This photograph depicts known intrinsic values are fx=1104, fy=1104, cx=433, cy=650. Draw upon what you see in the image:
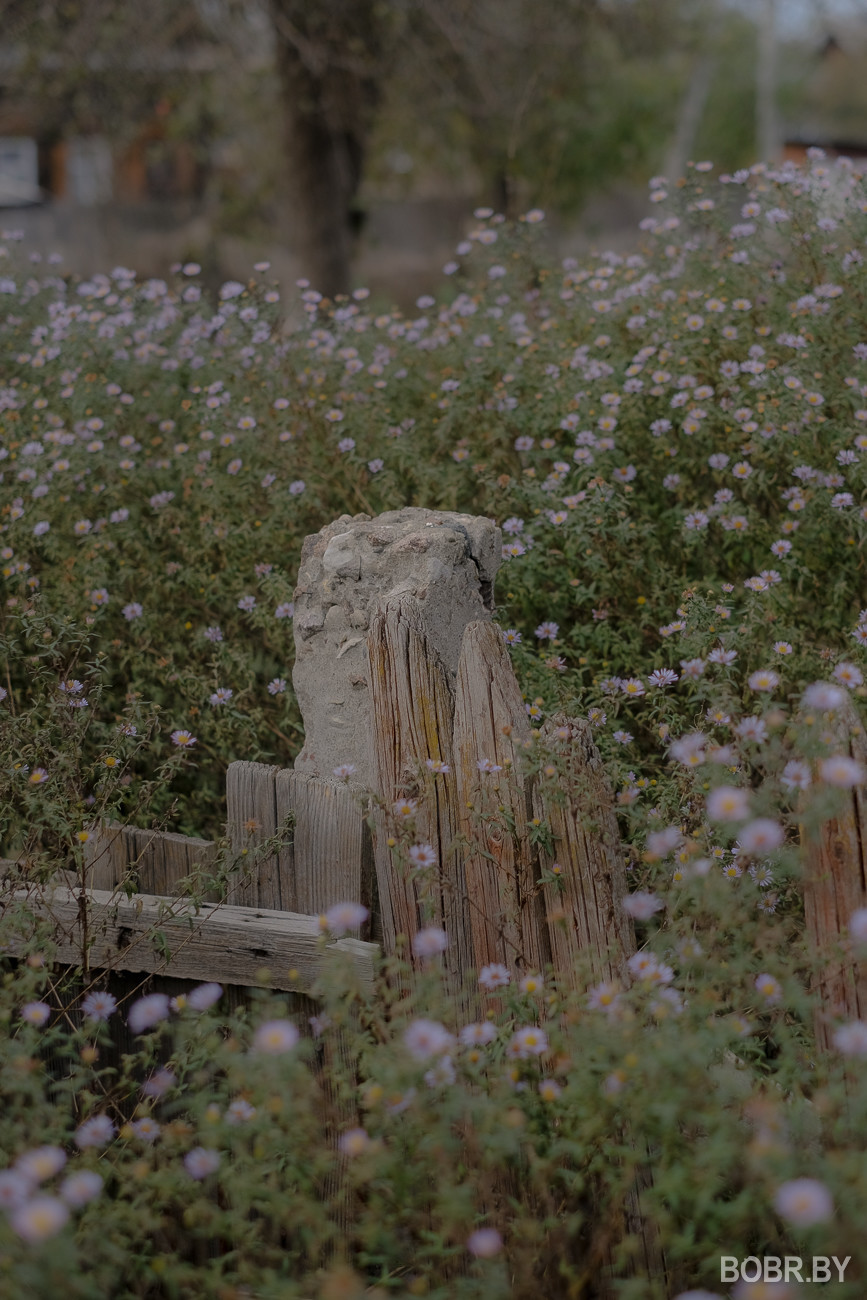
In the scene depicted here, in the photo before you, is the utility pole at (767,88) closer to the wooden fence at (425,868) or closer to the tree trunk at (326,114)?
the tree trunk at (326,114)

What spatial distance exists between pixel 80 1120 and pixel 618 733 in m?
1.59

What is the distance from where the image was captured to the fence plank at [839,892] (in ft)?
6.87

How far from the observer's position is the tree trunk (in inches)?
307

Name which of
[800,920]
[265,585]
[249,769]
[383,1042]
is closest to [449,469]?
[265,585]

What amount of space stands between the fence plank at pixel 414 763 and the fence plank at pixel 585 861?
0.74 ft

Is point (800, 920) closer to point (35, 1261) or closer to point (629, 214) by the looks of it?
point (35, 1261)

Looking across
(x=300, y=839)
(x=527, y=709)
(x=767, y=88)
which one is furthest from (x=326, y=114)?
(x=767, y=88)

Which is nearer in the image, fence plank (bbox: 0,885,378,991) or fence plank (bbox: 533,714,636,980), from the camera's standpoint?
fence plank (bbox: 533,714,636,980)

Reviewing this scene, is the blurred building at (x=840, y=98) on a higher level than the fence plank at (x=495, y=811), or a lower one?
higher

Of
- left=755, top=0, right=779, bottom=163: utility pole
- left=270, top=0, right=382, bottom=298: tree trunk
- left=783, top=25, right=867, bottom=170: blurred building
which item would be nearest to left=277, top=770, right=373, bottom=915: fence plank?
left=270, top=0, right=382, bottom=298: tree trunk

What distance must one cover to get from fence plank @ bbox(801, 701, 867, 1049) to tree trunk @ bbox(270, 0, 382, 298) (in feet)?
22.9

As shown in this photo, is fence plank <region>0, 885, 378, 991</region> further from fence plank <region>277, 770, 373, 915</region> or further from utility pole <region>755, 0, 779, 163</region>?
utility pole <region>755, 0, 779, 163</region>

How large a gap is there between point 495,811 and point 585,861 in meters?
0.22

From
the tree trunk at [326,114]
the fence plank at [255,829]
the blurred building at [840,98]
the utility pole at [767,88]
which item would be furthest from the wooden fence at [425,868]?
the blurred building at [840,98]
